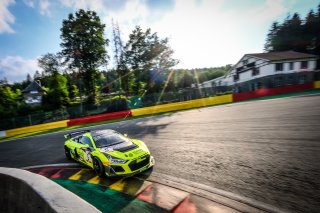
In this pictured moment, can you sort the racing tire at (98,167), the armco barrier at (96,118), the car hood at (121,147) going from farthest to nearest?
the armco barrier at (96,118), the car hood at (121,147), the racing tire at (98,167)

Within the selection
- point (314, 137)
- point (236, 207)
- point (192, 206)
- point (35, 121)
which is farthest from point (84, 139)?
point (35, 121)

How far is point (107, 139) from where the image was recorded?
6867 millimetres

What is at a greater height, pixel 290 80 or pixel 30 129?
pixel 290 80

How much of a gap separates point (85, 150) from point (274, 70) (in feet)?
122

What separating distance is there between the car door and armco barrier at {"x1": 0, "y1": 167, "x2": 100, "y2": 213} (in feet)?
9.47

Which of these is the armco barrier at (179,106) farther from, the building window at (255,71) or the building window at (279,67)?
the building window at (279,67)

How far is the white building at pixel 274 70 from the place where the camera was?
113ft

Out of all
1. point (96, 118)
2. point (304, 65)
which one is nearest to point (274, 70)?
point (304, 65)

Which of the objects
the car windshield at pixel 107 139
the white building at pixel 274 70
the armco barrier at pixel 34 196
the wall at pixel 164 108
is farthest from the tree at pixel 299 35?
the armco barrier at pixel 34 196

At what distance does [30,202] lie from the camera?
2775mm

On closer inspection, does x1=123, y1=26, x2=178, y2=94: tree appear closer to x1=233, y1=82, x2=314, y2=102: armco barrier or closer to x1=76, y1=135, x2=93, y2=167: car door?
x1=233, y1=82, x2=314, y2=102: armco barrier

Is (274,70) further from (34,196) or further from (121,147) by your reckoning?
(34,196)

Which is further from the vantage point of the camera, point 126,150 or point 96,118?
point 96,118

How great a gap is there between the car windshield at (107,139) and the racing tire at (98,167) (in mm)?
505
